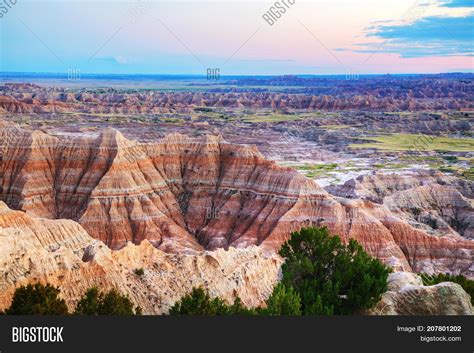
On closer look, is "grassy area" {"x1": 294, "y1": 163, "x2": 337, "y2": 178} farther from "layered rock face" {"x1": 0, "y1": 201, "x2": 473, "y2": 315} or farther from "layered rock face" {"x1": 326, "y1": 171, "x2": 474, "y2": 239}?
"layered rock face" {"x1": 0, "y1": 201, "x2": 473, "y2": 315}

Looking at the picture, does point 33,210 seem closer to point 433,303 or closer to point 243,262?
point 243,262

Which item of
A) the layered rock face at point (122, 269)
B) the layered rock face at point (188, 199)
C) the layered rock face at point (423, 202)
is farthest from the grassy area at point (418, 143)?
the layered rock face at point (122, 269)

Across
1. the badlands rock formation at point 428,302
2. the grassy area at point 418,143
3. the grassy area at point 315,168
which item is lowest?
the badlands rock formation at point 428,302

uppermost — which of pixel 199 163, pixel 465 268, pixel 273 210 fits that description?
pixel 199 163

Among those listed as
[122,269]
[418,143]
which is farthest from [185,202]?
[418,143]

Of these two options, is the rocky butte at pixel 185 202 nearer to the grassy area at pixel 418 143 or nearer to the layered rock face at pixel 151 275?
the layered rock face at pixel 151 275

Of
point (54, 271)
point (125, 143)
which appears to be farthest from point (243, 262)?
point (125, 143)
